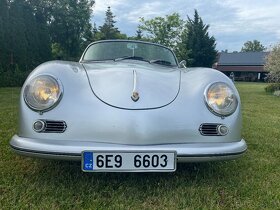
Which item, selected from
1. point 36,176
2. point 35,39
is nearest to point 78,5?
point 35,39

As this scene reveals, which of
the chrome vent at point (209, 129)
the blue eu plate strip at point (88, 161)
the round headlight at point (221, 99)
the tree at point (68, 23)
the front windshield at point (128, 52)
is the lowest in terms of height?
the blue eu plate strip at point (88, 161)

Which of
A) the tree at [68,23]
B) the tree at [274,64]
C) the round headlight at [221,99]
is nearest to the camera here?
the round headlight at [221,99]

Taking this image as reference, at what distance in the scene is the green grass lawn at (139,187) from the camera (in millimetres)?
2230

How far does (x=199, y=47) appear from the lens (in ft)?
132

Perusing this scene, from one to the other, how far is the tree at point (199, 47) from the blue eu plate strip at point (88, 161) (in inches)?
1517

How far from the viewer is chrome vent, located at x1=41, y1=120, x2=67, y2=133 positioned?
222 cm

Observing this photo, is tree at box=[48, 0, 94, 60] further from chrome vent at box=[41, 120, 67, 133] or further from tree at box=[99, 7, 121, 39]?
chrome vent at box=[41, 120, 67, 133]

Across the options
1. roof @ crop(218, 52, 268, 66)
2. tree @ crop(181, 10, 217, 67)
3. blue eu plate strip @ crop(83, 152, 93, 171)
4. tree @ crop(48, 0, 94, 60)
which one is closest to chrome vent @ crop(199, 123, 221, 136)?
blue eu plate strip @ crop(83, 152, 93, 171)

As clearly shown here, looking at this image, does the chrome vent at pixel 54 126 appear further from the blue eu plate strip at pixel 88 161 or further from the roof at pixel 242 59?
the roof at pixel 242 59

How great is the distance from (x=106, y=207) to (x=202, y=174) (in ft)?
3.47

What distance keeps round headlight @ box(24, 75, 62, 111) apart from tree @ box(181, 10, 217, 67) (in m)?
38.3

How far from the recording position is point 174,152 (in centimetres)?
221

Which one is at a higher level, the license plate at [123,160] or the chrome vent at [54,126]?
the chrome vent at [54,126]

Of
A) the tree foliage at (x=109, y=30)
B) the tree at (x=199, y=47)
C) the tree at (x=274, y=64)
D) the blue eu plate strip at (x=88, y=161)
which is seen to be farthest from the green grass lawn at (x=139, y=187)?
the tree foliage at (x=109, y=30)
